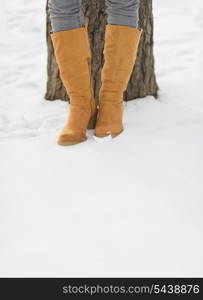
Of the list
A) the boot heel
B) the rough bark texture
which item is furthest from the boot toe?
the rough bark texture

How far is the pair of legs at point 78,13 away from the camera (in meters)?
1.50

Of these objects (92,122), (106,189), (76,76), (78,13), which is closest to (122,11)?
(78,13)

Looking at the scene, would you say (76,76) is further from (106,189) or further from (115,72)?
(106,189)

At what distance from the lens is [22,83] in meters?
2.23

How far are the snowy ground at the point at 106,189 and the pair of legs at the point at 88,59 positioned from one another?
68 millimetres

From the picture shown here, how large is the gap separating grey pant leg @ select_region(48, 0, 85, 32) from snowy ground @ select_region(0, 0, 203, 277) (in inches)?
15.6

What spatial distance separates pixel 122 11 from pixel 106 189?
23.6 inches

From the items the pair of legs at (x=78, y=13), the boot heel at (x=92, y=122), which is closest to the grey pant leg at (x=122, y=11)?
the pair of legs at (x=78, y=13)

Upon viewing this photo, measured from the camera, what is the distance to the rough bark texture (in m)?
1.75

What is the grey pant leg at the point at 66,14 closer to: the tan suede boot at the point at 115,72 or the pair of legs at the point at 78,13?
the pair of legs at the point at 78,13

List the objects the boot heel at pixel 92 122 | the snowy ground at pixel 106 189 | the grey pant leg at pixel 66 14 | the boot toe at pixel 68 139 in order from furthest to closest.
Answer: the boot heel at pixel 92 122, the boot toe at pixel 68 139, the grey pant leg at pixel 66 14, the snowy ground at pixel 106 189

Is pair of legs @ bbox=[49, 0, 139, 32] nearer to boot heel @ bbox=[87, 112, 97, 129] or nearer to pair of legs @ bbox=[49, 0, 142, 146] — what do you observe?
pair of legs @ bbox=[49, 0, 142, 146]

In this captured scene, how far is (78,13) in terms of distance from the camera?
1533 millimetres

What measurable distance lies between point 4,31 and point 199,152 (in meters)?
1.86
